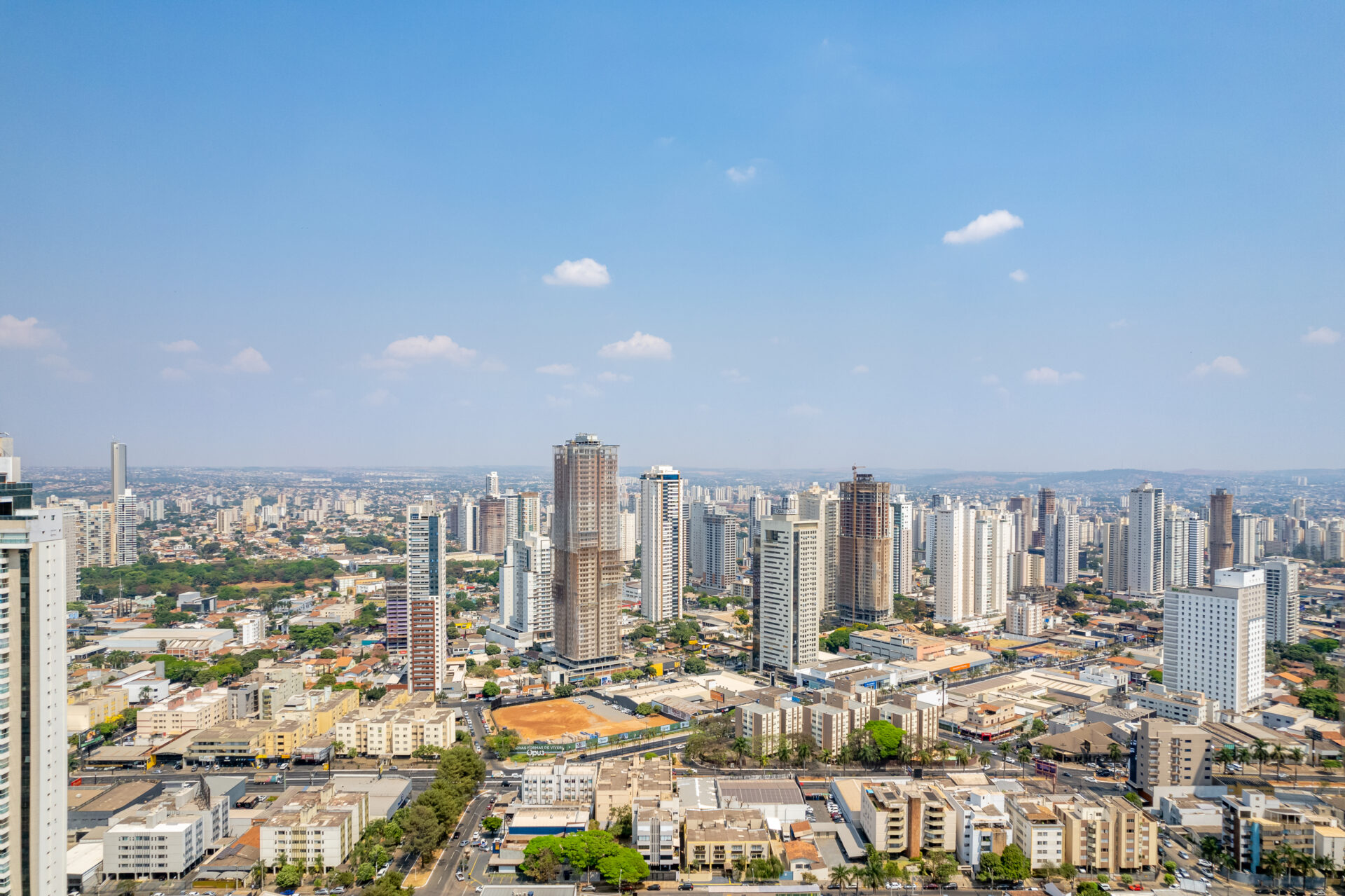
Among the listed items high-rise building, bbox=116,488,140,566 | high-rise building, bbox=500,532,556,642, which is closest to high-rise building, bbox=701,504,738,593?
high-rise building, bbox=500,532,556,642

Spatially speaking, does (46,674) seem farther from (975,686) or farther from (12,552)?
(975,686)

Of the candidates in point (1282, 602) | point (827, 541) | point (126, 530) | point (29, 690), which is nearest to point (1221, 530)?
point (1282, 602)

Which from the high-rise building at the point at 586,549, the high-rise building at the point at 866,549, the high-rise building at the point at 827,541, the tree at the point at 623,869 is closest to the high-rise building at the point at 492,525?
the high-rise building at the point at 827,541

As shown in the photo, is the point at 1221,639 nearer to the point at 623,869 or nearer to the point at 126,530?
the point at 623,869

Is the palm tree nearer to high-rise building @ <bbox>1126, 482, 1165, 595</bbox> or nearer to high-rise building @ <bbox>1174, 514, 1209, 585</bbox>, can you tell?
high-rise building @ <bbox>1126, 482, 1165, 595</bbox>

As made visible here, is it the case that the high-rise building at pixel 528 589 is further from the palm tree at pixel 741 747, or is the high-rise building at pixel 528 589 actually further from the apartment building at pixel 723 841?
the apartment building at pixel 723 841

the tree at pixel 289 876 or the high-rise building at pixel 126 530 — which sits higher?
the high-rise building at pixel 126 530
